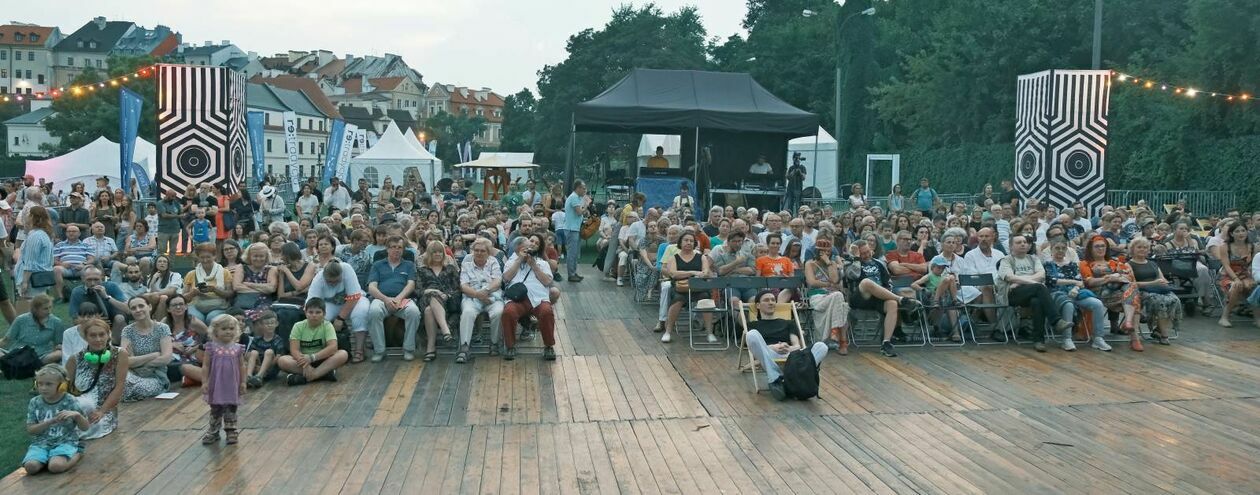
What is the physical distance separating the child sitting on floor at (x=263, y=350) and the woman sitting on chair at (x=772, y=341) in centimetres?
357

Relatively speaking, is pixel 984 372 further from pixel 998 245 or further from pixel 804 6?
pixel 804 6

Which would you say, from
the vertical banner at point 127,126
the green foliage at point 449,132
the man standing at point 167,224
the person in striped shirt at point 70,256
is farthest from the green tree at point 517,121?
the person in striped shirt at point 70,256

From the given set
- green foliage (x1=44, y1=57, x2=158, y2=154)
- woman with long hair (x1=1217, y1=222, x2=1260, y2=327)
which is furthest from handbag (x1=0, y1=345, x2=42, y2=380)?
green foliage (x1=44, y1=57, x2=158, y2=154)

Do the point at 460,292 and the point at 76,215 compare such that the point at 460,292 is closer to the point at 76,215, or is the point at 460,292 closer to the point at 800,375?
the point at 800,375

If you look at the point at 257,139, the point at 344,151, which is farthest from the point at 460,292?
the point at 344,151

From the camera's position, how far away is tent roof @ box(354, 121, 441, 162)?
38969 millimetres

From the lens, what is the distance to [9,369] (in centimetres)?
834

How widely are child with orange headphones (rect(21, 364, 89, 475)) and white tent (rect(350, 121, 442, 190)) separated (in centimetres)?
3248

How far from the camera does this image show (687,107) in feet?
62.4

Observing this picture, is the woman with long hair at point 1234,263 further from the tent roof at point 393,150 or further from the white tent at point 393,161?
the tent roof at point 393,150

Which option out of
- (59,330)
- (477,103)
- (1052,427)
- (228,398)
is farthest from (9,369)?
(477,103)

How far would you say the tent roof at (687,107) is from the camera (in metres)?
18.6

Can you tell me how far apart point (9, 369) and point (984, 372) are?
759cm

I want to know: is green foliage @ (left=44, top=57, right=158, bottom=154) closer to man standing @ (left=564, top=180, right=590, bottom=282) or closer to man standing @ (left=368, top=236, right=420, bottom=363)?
man standing @ (left=564, top=180, right=590, bottom=282)
